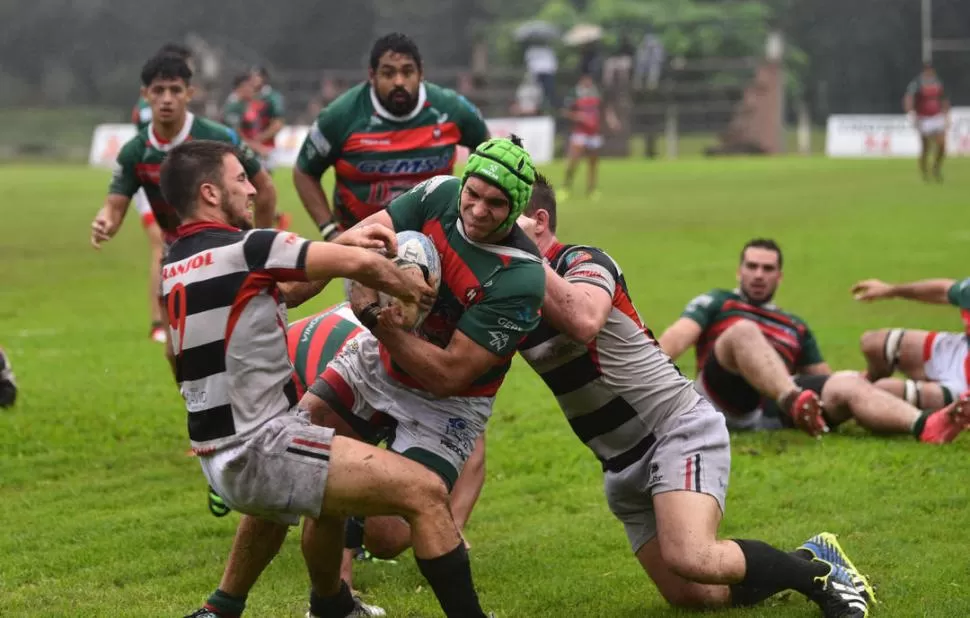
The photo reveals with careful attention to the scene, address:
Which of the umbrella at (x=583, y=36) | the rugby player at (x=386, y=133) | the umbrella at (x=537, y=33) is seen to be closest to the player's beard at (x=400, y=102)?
the rugby player at (x=386, y=133)

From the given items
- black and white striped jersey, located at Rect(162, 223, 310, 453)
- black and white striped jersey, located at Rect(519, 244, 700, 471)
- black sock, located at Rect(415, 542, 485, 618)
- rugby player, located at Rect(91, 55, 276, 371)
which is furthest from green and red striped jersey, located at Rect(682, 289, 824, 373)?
black and white striped jersey, located at Rect(162, 223, 310, 453)

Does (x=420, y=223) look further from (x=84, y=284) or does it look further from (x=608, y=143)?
(x=608, y=143)

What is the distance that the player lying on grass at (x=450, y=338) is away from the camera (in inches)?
181

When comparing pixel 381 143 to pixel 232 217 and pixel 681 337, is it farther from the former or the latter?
pixel 232 217

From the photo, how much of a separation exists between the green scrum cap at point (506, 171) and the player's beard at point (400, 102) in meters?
3.10

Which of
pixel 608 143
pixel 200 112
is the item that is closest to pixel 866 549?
pixel 608 143

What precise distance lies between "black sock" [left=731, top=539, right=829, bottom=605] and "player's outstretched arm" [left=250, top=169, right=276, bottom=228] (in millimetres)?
3793

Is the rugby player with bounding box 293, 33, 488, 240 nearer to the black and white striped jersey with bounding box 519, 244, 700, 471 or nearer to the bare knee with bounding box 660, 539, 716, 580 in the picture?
the black and white striped jersey with bounding box 519, 244, 700, 471

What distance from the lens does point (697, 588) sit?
17.4 feet

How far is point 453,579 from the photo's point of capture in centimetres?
452

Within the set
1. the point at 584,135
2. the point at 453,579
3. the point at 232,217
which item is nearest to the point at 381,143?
the point at 232,217

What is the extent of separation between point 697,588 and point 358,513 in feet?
5.02

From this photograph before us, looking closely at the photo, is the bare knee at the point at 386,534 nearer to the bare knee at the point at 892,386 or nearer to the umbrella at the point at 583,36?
the bare knee at the point at 892,386

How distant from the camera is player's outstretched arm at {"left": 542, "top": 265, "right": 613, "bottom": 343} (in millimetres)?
4750
